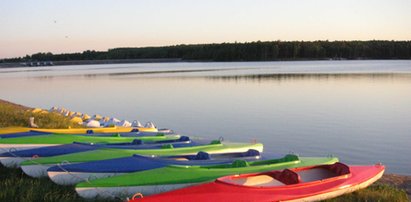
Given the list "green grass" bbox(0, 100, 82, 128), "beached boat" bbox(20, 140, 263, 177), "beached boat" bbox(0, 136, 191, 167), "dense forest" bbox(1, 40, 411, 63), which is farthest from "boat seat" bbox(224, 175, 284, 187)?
"dense forest" bbox(1, 40, 411, 63)

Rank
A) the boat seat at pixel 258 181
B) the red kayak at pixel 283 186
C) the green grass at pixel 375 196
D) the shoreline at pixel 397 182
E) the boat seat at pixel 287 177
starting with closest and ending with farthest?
the red kayak at pixel 283 186
the boat seat at pixel 258 181
the boat seat at pixel 287 177
the green grass at pixel 375 196
the shoreline at pixel 397 182

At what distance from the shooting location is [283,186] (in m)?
6.59

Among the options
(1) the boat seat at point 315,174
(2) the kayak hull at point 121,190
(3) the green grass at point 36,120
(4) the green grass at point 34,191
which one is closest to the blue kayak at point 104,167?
(4) the green grass at point 34,191

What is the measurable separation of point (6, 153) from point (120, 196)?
9.12 feet

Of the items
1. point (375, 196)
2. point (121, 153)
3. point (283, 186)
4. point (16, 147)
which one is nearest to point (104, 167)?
point (121, 153)

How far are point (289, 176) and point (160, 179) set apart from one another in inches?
68.3

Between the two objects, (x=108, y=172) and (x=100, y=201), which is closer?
(x=100, y=201)

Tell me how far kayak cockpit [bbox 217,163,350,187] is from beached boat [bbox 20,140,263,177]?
2.20 metres

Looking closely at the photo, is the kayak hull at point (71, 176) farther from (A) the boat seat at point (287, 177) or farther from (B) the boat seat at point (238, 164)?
(A) the boat seat at point (287, 177)

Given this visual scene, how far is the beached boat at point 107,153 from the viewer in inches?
295

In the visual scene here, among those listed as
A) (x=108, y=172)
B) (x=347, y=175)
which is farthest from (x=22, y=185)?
(x=347, y=175)

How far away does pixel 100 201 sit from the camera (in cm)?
613

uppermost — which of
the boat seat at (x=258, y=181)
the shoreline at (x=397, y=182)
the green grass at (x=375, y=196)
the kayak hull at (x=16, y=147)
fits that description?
the kayak hull at (x=16, y=147)

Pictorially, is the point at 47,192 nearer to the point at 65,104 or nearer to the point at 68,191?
the point at 68,191
